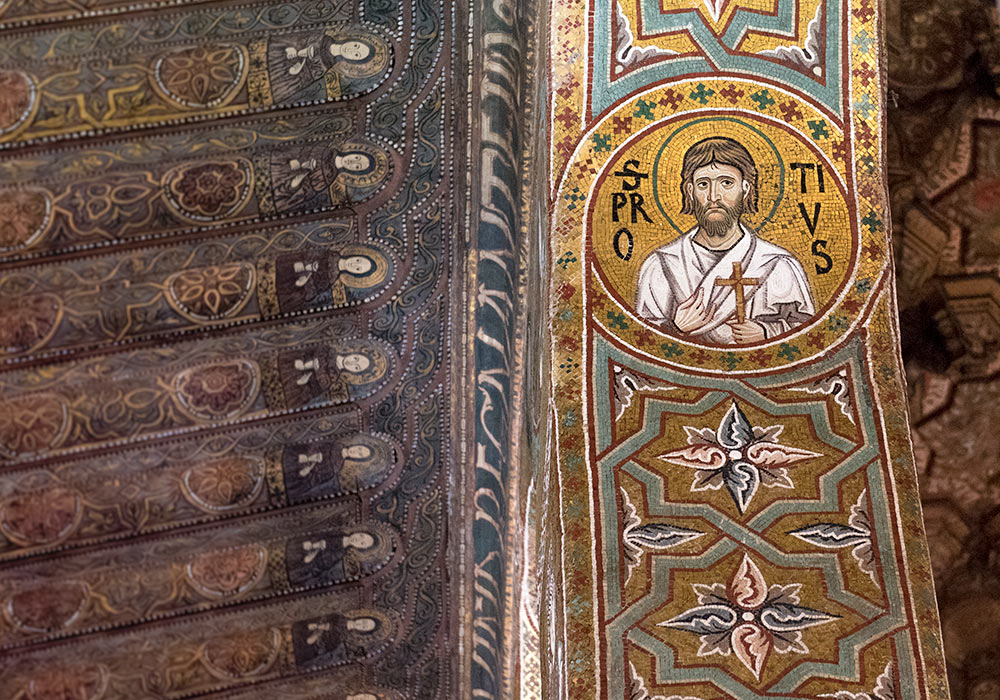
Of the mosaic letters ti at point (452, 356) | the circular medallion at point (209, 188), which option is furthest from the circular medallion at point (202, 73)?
the circular medallion at point (209, 188)

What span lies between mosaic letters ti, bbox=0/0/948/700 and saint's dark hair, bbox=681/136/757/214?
1cm

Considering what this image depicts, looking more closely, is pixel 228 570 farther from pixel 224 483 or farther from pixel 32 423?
pixel 32 423

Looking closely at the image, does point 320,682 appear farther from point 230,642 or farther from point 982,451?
point 982,451

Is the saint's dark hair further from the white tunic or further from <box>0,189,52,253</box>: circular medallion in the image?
<box>0,189,52,253</box>: circular medallion

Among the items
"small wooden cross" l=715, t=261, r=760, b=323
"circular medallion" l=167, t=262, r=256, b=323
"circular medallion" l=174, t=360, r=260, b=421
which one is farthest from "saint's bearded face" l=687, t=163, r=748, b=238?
"circular medallion" l=174, t=360, r=260, b=421

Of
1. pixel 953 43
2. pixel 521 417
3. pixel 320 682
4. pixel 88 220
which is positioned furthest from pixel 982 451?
pixel 88 220

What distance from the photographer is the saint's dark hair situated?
4.15m

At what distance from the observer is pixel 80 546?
5.59 meters

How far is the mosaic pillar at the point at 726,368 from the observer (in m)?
3.64

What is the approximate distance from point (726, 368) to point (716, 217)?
0.55m

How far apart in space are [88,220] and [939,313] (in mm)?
3567

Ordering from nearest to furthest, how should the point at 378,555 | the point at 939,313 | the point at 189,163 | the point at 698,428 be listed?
the point at 698,428, the point at 939,313, the point at 189,163, the point at 378,555

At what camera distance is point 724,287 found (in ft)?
13.5

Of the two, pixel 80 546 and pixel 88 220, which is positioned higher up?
pixel 88 220
